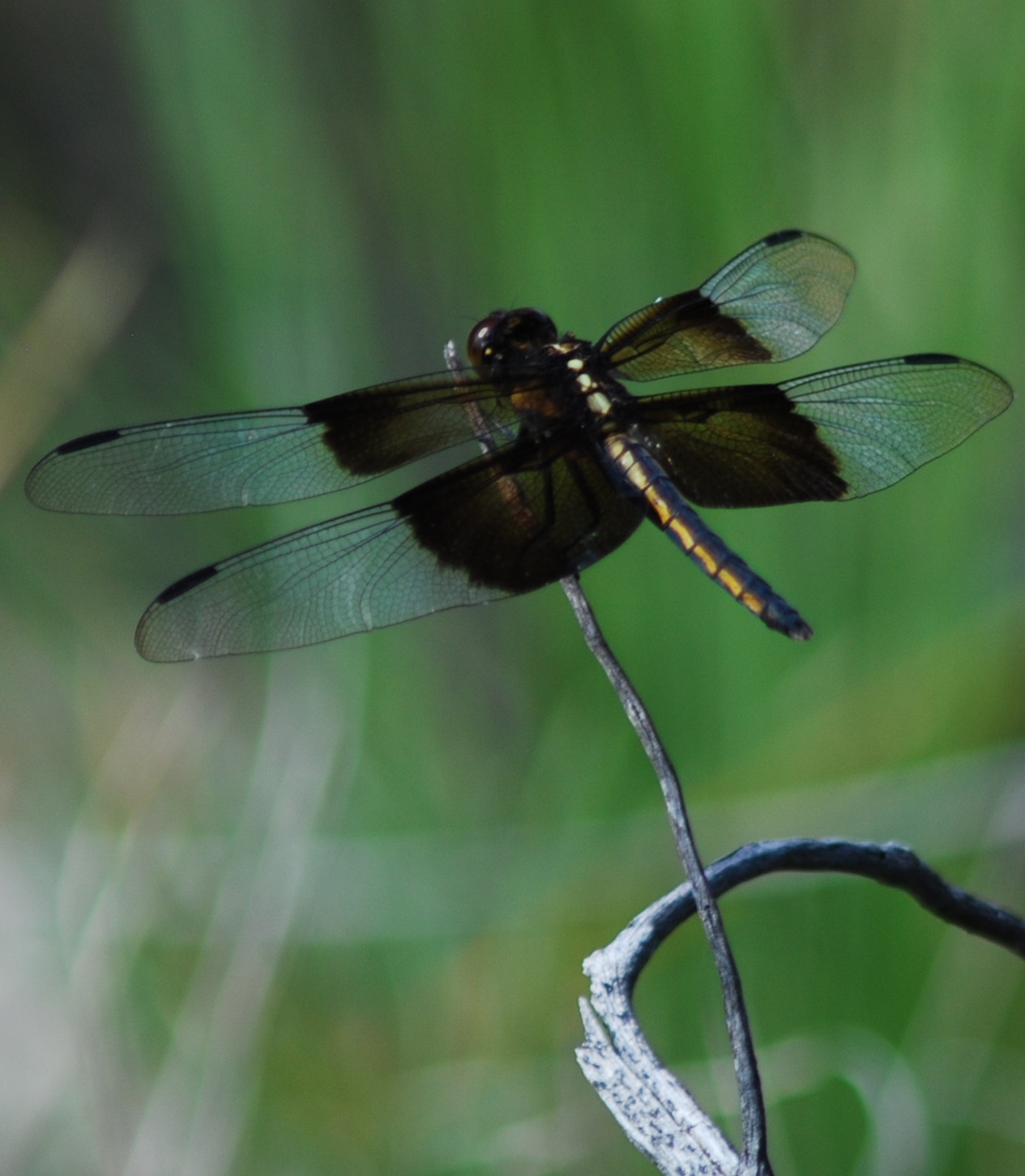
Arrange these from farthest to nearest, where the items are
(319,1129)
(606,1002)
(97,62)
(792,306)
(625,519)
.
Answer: (97,62) < (319,1129) < (792,306) < (625,519) < (606,1002)

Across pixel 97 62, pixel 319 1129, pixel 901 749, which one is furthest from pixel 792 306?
pixel 97 62

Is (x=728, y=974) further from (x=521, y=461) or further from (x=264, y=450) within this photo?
(x=264, y=450)

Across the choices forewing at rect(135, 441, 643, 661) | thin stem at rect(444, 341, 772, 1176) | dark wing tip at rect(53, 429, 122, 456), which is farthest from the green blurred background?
thin stem at rect(444, 341, 772, 1176)

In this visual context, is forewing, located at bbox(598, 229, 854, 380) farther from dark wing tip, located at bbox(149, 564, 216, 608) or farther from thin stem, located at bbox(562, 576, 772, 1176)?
thin stem, located at bbox(562, 576, 772, 1176)

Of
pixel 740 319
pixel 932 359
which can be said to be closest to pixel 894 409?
pixel 932 359

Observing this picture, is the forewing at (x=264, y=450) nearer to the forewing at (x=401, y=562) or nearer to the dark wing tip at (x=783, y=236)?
the forewing at (x=401, y=562)

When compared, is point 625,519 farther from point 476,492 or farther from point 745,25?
point 745,25

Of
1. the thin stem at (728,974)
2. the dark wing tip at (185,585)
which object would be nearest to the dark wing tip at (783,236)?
the dark wing tip at (185,585)
